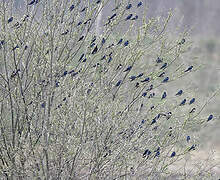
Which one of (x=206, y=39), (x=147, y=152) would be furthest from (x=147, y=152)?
(x=206, y=39)

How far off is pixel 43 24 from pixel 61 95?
2.31 feet

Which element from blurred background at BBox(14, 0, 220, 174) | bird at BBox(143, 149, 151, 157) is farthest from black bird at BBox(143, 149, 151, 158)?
blurred background at BBox(14, 0, 220, 174)

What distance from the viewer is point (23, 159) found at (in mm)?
3594

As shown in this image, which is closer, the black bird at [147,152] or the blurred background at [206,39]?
the black bird at [147,152]

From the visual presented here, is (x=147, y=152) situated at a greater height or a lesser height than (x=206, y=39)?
lesser

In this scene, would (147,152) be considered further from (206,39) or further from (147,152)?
(206,39)

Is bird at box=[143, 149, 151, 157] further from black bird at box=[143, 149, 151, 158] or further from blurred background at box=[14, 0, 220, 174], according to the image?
blurred background at box=[14, 0, 220, 174]

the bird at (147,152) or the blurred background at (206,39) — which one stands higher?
the blurred background at (206,39)

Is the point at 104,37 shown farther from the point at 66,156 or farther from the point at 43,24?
the point at 66,156

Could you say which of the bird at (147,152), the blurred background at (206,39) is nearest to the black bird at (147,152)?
the bird at (147,152)

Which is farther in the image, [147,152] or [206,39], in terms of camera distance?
[206,39]

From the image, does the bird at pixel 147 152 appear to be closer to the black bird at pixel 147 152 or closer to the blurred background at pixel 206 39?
the black bird at pixel 147 152

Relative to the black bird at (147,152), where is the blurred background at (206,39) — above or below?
above

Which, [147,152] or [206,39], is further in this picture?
[206,39]
